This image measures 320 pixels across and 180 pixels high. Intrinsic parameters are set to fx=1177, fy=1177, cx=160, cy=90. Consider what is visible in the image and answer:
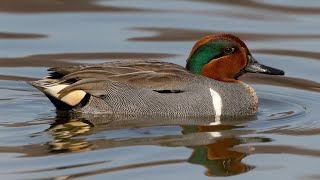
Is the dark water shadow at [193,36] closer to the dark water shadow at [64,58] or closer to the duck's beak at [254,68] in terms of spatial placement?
the dark water shadow at [64,58]

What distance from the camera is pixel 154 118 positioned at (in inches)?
418

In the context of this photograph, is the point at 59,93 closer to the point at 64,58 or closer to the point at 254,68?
the point at 254,68

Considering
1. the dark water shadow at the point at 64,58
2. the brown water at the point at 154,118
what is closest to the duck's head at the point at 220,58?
the brown water at the point at 154,118

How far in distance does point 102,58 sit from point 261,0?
3338 mm

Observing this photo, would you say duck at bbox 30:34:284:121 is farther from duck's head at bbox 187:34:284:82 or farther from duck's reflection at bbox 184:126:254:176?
duck's reflection at bbox 184:126:254:176

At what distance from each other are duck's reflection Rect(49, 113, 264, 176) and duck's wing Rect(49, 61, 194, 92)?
33 centimetres

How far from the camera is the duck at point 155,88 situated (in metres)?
10.7

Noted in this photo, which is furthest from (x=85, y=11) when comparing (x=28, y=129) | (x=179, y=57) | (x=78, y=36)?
(x=28, y=129)

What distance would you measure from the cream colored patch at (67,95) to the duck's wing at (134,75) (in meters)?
0.09

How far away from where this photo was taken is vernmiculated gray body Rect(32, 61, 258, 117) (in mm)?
10680

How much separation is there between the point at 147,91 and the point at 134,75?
0.20 m

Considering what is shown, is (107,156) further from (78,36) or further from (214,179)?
(78,36)

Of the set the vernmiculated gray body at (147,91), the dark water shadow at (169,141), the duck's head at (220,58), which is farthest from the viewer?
the duck's head at (220,58)

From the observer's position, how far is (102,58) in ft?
43.0
